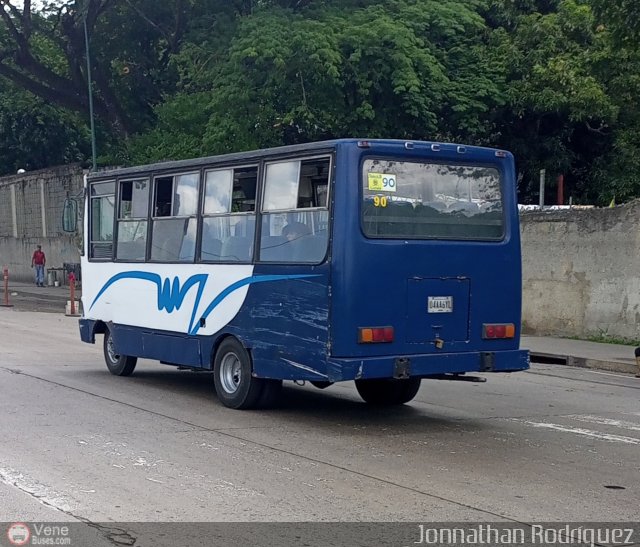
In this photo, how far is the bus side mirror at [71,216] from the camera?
Answer: 1522 cm

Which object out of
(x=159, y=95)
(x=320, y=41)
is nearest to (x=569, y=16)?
(x=320, y=41)

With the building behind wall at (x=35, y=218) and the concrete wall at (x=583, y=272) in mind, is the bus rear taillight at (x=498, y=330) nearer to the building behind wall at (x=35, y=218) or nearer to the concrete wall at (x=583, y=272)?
the concrete wall at (x=583, y=272)

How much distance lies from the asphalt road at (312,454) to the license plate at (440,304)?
4.27 ft

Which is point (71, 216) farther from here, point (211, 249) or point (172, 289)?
point (211, 249)

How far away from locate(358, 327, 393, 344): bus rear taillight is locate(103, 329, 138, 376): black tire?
533 centimetres

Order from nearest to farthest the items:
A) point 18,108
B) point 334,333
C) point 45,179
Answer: point 334,333, point 45,179, point 18,108

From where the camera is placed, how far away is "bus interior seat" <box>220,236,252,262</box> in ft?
38.0

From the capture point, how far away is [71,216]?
15.2m

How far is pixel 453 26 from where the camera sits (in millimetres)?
30172

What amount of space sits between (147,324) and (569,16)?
1967 centimetres

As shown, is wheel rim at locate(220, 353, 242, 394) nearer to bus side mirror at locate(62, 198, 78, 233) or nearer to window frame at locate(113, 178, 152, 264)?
window frame at locate(113, 178, 152, 264)

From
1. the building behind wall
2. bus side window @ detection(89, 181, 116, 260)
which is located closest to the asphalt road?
bus side window @ detection(89, 181, 116, 260)

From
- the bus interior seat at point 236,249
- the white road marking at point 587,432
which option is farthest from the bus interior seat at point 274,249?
the white road marking at point 587,432

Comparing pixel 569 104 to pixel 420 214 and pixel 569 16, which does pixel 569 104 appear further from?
pixel 420 214
